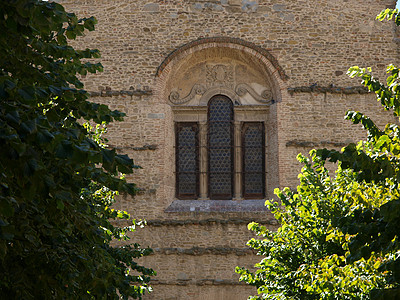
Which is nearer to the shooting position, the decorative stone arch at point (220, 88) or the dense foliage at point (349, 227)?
the dense foliage at point (349, 227)

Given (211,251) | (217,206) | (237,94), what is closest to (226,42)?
(237,94)

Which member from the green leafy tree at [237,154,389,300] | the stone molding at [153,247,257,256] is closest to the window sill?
the stone molding at [153,247,257,256]

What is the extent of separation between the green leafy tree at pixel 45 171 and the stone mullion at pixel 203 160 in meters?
8.59

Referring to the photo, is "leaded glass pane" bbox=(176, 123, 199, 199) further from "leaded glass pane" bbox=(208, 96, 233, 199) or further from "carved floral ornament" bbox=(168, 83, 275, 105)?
"carved floral ornament" bbox=(168, 83, 275, 105)

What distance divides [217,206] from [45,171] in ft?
35.2

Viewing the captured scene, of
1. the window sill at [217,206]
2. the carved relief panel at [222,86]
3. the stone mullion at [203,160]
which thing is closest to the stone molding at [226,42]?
the carved relief panel at [222,86]

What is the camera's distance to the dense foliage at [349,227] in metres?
5.11

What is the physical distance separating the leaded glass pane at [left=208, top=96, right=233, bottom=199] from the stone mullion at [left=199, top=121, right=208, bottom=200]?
97 millimetres

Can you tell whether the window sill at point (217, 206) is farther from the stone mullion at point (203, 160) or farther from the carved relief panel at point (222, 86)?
the carved relief panel at point (222, 86)

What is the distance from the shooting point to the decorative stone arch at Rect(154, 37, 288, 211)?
1468 cm

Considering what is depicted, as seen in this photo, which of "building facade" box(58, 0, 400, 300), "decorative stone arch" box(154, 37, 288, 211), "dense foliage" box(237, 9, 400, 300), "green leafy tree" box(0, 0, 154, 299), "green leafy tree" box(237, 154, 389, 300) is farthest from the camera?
"decorative stone arch" box(154, 37, 288, 211)

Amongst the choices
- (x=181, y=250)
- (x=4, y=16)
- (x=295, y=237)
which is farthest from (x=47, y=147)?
(x=181, y=250)

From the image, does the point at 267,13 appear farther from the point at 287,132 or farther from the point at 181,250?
the point at 181,250

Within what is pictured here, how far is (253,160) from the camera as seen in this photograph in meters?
15.0
